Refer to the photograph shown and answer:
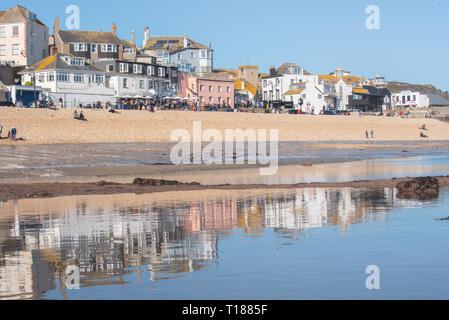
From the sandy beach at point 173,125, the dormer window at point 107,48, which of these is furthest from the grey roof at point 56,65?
the sandy beach at point 173,125

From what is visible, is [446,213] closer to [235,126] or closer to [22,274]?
[22,274]

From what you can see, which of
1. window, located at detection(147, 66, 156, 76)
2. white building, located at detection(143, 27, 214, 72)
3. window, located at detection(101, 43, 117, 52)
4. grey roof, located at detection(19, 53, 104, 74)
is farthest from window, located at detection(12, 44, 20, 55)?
white building, located at detection(143, 27, 214, 72)

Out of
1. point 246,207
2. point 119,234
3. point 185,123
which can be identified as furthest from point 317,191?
point 185,123

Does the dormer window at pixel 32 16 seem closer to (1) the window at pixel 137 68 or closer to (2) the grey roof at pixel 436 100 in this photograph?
(1) the window at pixel 137 68

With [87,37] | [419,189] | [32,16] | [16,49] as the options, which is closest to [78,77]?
[16,49]

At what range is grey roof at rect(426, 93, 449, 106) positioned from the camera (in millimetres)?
158500

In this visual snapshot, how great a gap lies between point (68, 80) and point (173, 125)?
19.0m

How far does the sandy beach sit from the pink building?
85.8 ft

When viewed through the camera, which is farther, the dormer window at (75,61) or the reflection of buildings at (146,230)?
the dormer window at (75,61)

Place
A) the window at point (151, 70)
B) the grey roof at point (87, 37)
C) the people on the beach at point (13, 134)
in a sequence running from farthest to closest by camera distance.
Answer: the grey roof at point (87, 37) < the window at point (151, 70) < the people on the beach at point (13, 134)

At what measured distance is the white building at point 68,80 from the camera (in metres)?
76.5

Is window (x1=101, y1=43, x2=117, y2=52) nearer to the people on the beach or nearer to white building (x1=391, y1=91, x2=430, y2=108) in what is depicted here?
the people on the beach

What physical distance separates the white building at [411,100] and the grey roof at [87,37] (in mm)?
80990

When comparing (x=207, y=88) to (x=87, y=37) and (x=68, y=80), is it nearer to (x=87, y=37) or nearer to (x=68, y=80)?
(x=87, y=37)
